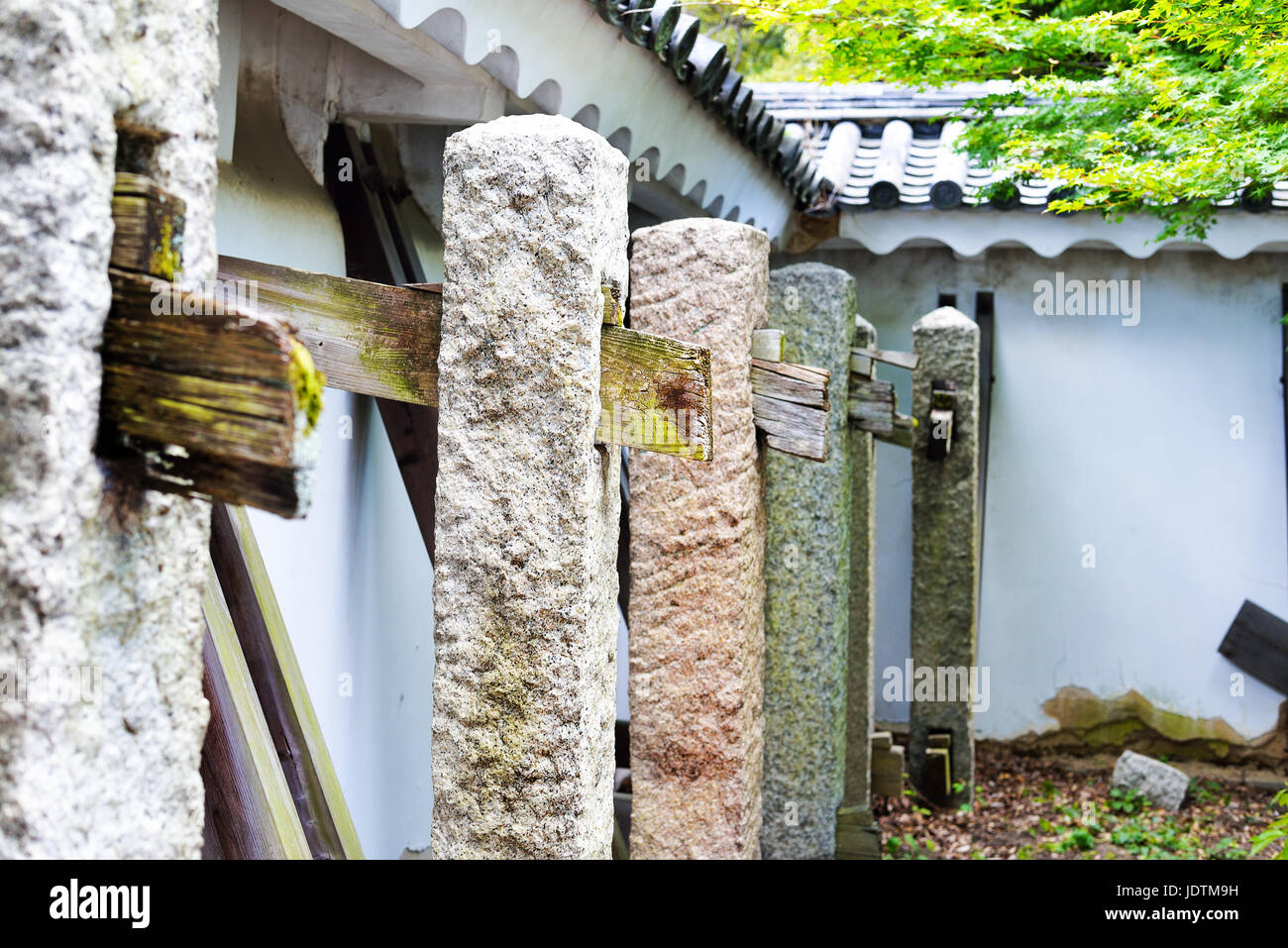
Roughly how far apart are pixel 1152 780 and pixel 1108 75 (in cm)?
368

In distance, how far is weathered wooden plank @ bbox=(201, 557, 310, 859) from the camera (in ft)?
6.50

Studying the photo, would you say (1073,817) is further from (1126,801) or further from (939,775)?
(939,775)

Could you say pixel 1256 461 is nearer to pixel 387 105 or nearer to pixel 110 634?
pixel 387 105

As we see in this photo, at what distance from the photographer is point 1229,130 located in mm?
3311

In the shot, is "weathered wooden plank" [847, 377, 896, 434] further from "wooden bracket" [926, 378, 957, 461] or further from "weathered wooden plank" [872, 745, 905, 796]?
"weathered wooden plank" [872, 745, 905, 796]

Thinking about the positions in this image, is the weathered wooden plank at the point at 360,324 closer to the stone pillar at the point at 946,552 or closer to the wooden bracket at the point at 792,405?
the wooden bracket at the point at 792,405

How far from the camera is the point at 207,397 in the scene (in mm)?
1060

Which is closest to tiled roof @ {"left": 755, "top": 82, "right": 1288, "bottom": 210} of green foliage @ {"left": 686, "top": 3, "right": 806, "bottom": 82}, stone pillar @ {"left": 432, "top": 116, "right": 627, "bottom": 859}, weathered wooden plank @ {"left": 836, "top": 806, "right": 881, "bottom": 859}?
weathered wooden plank @ {"left": 836, "top": 806, "right": 881, "bottom": 859}

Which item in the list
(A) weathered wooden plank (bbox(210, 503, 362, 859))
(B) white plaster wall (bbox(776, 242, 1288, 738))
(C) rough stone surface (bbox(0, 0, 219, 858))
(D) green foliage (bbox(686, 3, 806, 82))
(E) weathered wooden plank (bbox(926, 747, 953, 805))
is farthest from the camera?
(D) green foliage (bbox(686, 3, 806, 82))

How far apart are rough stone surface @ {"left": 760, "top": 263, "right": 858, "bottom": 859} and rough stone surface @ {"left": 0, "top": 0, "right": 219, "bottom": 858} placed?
9.22 ft

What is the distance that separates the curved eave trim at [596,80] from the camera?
2.56 m

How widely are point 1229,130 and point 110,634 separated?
3.32m

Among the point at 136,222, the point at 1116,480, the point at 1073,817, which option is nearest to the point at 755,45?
the point at 1116,480
